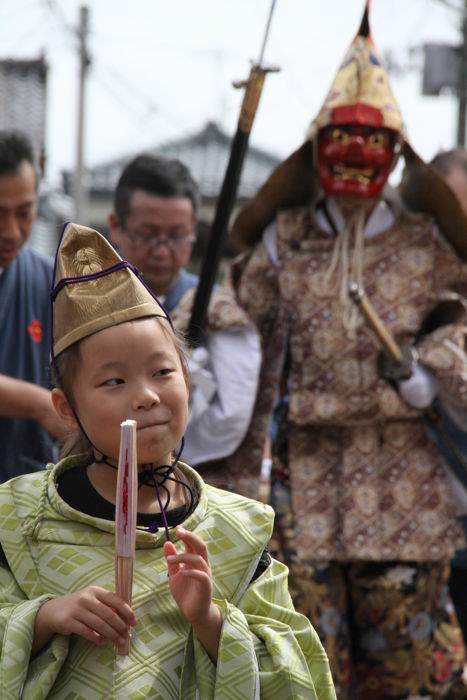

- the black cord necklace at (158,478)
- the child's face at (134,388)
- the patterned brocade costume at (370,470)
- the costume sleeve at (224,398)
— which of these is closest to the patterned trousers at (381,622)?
the patterned brocade costume at (370,470)

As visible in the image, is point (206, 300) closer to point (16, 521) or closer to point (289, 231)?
point (289, 231)

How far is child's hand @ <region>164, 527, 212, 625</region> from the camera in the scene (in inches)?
82.6

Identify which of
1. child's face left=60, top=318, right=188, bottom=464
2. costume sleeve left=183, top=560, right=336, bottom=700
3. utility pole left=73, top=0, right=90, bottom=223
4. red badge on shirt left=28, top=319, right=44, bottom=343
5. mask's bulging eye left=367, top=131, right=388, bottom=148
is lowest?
utility pole left=73, top=0, right=90, bottom=223

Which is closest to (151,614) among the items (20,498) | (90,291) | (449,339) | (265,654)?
(265,654)

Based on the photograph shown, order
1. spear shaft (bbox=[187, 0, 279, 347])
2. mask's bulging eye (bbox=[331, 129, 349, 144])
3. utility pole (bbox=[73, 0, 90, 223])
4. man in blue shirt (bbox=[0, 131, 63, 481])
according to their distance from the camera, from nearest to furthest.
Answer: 1. spear shaft (bbox=[187, 0, 279, 347])
2. man in blue shirt (bbox=[0, 131, 63, 481])
3. mask's bulging eye (bbox=[331, 129, 349, 144])
4. utility pole (bbox=[73, 0, 90, 223])

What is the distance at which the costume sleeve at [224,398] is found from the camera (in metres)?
4.29

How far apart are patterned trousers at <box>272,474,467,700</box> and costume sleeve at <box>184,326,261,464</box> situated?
32cm

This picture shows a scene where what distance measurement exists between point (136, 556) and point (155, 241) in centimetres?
248

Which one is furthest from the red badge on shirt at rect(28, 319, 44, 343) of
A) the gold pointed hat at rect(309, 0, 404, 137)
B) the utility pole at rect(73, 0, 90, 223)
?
the utility pole at rect(73, 0, 90, 223)

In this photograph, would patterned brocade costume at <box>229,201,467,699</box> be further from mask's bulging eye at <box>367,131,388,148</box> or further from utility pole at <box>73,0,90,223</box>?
utility pole at <box>73,0,90,223</box>

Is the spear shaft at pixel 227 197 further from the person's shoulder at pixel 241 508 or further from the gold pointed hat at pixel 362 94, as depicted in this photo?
the person's shoulder at pixel 241 508

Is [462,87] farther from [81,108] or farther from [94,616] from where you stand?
[94,616]

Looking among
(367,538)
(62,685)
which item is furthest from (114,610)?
(367,538)

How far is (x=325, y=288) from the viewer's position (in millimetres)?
4266
